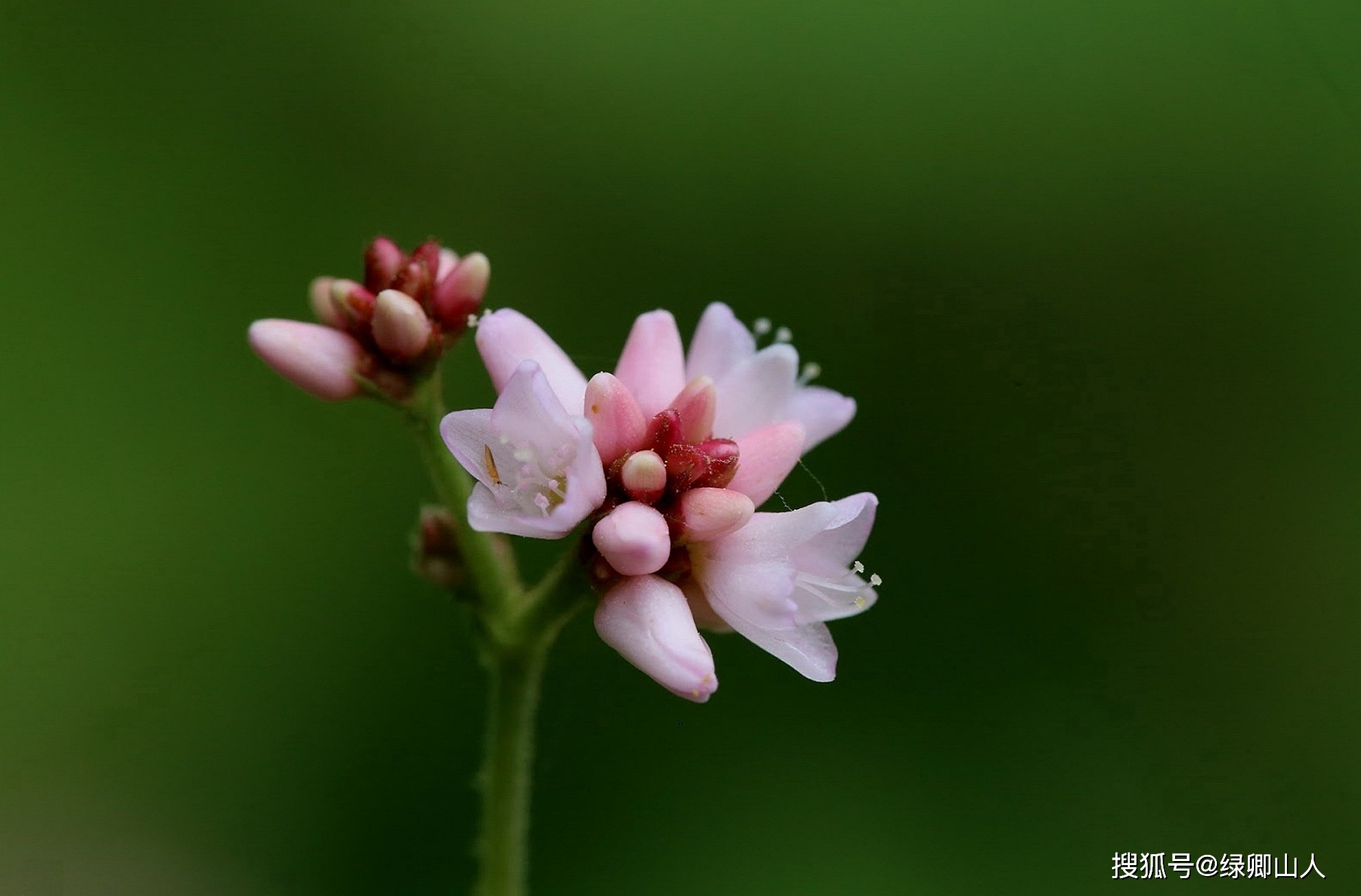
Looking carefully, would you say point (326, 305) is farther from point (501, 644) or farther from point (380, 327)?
point (501, 644)

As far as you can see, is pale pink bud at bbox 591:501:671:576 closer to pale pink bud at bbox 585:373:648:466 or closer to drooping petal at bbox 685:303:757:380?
pale pink bud at bbox 585:373:648:466

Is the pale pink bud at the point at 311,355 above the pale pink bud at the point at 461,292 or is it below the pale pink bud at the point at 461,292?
below

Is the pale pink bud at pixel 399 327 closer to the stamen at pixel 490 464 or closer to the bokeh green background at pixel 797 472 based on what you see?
the stamen at pixel 490 464

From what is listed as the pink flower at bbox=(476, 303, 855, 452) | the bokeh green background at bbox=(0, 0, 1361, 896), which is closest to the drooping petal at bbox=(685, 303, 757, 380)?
the pink flower at bbox=(476, 303, 855, 452)

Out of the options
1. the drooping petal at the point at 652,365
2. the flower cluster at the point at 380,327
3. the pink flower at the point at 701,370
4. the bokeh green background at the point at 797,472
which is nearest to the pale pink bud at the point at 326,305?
the flower cluster at the point at 380,327

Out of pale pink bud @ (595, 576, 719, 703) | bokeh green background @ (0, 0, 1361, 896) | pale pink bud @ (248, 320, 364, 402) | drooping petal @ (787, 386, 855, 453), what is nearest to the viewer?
pale pink bud @ (595, 576, 719, 703)

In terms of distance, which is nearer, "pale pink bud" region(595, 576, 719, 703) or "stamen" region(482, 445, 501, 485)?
"pale pink bud" region(595, 576, 719, 703)

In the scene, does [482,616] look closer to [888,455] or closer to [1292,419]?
[888,455]
